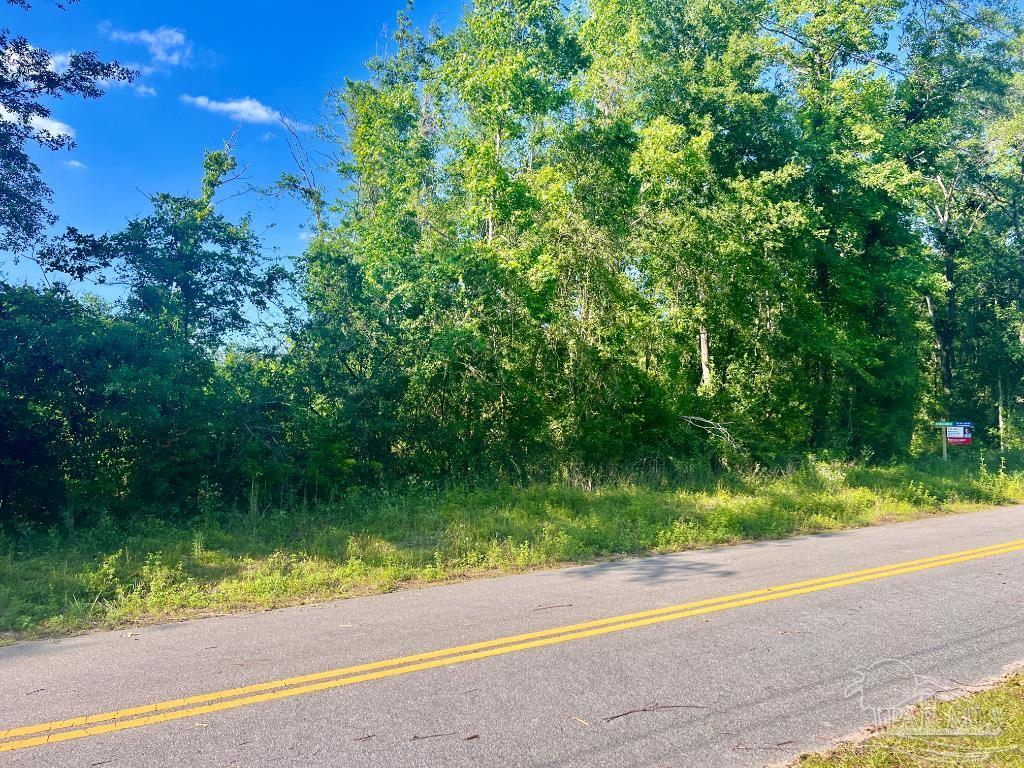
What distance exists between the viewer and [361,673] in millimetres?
5000

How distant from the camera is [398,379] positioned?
1353cm

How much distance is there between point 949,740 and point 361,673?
3701mm

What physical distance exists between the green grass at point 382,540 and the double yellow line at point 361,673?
2.67 meters

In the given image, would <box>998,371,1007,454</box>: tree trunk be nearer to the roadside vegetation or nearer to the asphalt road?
the roadside vegetation

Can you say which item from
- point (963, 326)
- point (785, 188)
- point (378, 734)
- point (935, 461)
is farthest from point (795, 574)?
point (963, 326)

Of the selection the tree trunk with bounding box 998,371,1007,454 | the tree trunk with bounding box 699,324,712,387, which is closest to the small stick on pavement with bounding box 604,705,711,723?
the tree trunk with bounding box 699,324,712,387

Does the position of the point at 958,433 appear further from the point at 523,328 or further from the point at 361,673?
the point at 361,673

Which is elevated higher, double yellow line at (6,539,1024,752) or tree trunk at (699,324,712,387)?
tree trunk at (699,324,712,387)

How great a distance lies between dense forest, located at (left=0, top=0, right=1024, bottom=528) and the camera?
11172 mm

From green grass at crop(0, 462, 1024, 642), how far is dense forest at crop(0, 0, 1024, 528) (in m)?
1.37

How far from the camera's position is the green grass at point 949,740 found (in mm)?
3691

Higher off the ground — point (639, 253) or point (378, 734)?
point (639, 253)

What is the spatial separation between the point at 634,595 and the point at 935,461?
19046 mm

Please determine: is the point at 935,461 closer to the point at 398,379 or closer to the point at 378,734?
the point at 398,379
